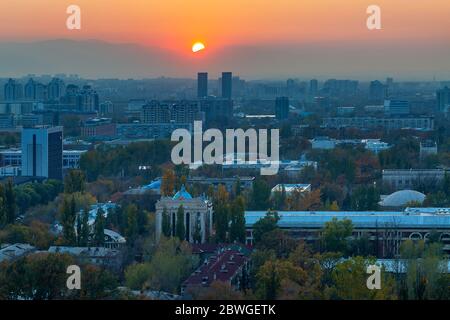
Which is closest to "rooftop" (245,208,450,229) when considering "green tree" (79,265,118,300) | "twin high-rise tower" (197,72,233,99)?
"green tree" (79,265,118,300)

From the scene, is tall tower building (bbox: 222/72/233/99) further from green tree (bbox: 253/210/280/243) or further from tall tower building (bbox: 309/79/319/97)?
green tree (bbox: 253/210/280/243)

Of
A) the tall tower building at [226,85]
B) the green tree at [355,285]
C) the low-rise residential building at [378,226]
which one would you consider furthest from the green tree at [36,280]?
the tall tower building at [226,85]

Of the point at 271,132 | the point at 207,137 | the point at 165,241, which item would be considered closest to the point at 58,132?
the point at 207,137

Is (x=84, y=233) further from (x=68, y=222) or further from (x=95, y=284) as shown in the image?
(x=95, y=284)

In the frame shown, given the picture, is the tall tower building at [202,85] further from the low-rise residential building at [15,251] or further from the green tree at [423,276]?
the green tree at [423,276]

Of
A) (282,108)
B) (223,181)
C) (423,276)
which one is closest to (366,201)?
(223,181)

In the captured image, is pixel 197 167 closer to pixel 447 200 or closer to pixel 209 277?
pixel 447 200
